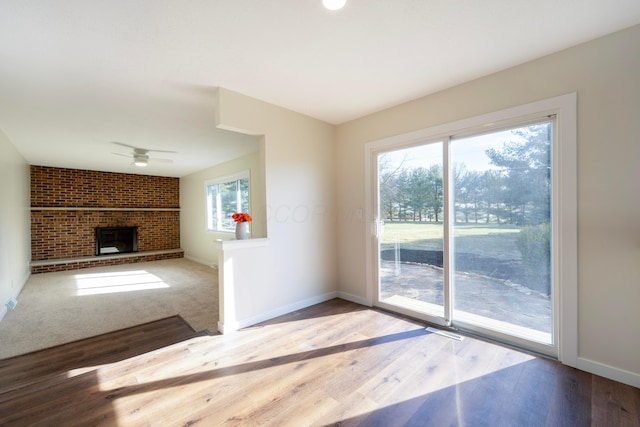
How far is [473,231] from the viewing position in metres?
2.65

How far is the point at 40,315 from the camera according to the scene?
3.45 metres

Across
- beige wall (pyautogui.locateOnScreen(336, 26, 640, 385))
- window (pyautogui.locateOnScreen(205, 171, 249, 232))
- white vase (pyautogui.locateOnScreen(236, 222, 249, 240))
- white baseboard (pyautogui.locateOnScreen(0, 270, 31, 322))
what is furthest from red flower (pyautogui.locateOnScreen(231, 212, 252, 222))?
white baseboard (pyautogui.locateOnScreen(0, 270, 31, 322))

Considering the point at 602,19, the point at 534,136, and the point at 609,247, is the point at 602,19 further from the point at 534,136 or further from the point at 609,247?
the point at 609,247

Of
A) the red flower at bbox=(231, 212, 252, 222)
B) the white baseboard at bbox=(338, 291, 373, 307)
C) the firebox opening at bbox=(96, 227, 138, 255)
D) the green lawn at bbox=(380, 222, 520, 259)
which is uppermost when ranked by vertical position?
the red flower at bbox=(231, 212, 252, 222)

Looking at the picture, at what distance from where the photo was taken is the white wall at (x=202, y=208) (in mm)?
5176

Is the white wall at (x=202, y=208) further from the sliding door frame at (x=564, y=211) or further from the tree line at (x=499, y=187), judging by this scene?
the sliding door frame at (x=564, y=211)

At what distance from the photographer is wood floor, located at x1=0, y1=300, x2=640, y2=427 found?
160 centimetres

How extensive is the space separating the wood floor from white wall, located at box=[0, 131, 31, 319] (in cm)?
220

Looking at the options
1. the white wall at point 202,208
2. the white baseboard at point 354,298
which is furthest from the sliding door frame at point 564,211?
the white wall at point 202,208

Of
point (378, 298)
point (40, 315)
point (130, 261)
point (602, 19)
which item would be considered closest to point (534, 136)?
point (602, 19)

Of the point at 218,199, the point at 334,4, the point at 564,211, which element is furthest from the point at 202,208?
the point at 564,211

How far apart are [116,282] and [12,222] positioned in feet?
5.81

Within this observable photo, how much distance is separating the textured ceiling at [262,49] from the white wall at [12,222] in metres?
1.15

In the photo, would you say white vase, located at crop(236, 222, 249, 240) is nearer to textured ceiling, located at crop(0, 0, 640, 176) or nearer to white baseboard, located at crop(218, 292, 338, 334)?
white baseboard, located at crop(218, 292, 338, 334)
